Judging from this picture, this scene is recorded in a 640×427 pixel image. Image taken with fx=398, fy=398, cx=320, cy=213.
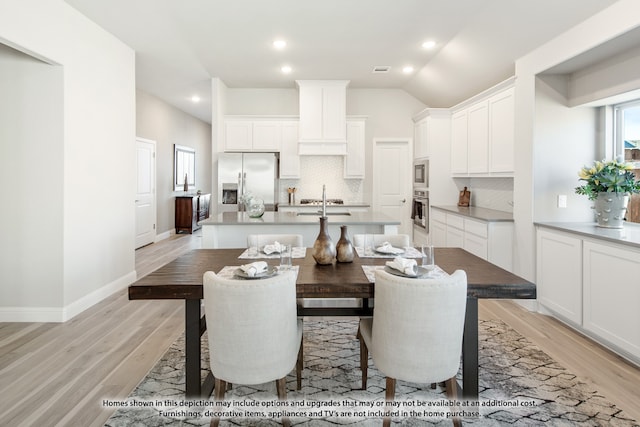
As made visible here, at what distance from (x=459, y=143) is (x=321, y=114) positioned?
2146 millimetres

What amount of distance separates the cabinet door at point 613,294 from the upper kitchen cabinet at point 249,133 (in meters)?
4.71

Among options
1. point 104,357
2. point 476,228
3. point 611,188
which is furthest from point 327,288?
point 476,228

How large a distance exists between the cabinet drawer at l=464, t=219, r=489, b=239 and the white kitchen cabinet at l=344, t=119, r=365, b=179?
2.27 meters

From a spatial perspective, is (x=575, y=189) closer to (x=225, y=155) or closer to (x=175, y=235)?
(x=225, y=155)

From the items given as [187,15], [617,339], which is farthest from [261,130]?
[617,339]

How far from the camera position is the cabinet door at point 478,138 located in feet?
16.1

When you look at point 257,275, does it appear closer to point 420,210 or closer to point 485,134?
point 485,134

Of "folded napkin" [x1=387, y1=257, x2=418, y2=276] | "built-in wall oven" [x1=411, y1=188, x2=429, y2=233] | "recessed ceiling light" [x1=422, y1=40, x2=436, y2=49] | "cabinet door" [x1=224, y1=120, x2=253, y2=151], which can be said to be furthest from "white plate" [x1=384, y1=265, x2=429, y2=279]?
"cabinet door" [x1=224, y1=120, x2=253, y2=151]

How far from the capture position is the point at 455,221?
5.18 metres

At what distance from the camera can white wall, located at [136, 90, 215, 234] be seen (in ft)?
23.5

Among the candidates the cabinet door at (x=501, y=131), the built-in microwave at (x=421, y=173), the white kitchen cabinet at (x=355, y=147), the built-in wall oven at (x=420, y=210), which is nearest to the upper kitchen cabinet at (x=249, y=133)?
the white kitchen cabinet at (x=355, y=147)

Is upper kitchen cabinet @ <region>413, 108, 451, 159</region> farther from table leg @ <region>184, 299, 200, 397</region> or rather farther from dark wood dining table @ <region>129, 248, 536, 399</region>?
table leg @ <region>184, 299, 200, 397</region>

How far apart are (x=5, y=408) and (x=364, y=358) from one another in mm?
1974

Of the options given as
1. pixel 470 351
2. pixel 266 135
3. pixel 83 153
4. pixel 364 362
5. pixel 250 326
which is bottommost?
pixel 364 362
